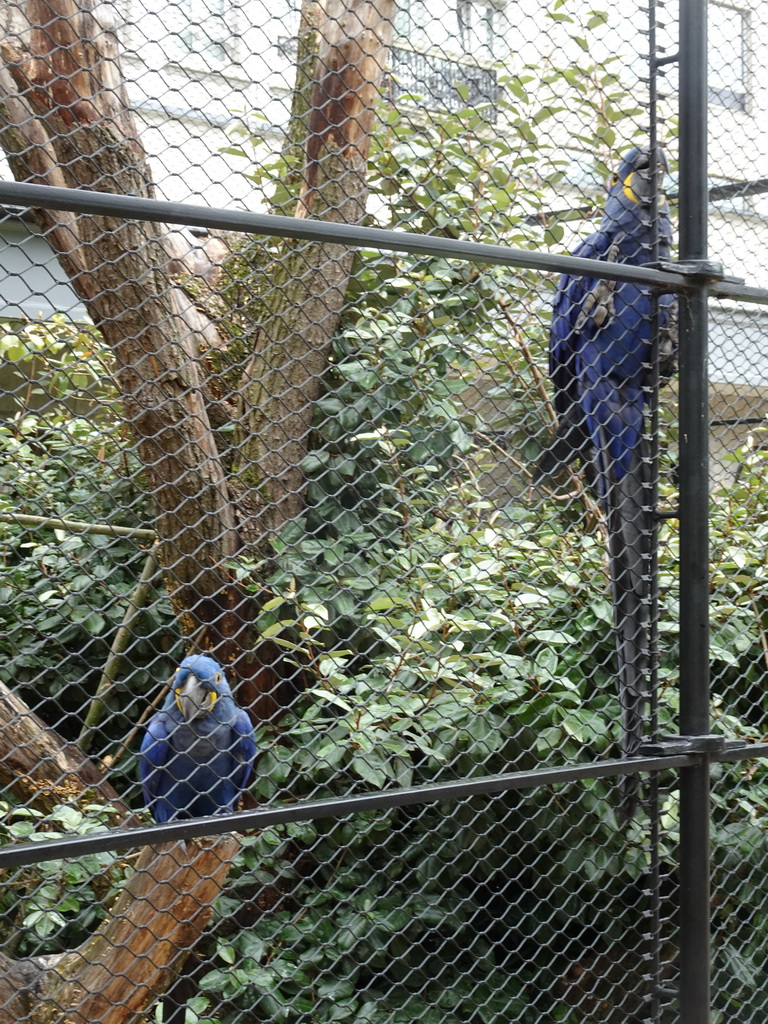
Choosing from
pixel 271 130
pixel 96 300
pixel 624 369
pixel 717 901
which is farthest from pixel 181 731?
pixel 271 130

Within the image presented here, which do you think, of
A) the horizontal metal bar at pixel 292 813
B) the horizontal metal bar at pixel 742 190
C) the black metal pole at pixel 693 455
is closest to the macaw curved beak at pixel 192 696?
the horizontal metal bar at pixel 292 813

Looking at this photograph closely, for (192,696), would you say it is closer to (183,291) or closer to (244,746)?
(244,746)

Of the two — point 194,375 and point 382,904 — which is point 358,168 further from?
point 382,904

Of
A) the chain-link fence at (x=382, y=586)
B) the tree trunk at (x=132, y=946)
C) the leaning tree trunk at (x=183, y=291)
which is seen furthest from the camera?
the leaning tree trunk at (x=183, y=291)

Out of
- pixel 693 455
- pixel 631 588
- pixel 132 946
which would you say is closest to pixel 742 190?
pixel 693 455

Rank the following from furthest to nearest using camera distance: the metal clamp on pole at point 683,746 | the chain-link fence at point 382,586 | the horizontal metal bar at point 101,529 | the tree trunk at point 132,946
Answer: the horizontal metal bar at point 101,529 < the tree trunk at point 132,946 < the chain-link fence at point 382,586 < the metal clamp on pole at point 683,746

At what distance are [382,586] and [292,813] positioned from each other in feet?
2.88

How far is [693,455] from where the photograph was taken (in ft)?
4.77

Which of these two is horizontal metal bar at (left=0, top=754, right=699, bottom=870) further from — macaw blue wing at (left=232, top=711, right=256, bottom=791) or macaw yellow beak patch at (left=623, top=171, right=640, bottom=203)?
macaw yellow beak patch at (left=623, top=171, right=640, bottom=203)

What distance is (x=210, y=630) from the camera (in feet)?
7.22

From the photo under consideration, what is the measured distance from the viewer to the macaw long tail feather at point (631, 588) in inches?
59.8

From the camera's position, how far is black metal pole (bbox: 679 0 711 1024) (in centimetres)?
144

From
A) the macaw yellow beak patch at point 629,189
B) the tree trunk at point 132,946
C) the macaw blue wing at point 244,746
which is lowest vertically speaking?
the tree trunk at point 132,946

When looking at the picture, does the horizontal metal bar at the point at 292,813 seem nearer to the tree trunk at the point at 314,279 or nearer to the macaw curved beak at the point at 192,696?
the macaw curved beak at the point at 192,696
